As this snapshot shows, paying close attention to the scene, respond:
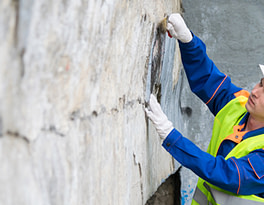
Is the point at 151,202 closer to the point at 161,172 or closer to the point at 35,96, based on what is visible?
the point at 161,172

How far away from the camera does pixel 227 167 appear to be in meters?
1.48

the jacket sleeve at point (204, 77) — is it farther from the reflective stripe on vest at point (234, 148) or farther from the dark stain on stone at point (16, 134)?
the dark stain on stone at point (16, 134)

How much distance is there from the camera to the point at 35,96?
2.29ft

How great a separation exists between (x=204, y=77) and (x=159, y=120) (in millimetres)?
485

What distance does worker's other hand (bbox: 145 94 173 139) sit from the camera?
1579 millimetres

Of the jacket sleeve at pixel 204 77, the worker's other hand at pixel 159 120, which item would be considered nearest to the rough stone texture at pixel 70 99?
the worker's other hand at pixel 159 120

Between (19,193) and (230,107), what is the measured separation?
4.71 feet

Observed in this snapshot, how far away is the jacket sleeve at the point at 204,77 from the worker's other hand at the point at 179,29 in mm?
45

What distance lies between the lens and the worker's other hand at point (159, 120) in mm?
1579

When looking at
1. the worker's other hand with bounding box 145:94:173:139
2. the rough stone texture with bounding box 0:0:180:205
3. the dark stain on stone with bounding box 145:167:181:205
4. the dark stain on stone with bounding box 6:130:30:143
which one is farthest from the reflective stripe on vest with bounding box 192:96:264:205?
the dark stain on stone with bounding box 6:130:30:143

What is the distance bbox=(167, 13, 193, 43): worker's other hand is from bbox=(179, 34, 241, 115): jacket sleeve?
0.05 metres

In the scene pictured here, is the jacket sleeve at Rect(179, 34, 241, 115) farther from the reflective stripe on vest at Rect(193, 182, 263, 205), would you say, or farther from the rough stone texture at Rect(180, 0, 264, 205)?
the rough stone texture at Rect(180, 0, 264, 205)

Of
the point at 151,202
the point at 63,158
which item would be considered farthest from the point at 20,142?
the point at 151,202

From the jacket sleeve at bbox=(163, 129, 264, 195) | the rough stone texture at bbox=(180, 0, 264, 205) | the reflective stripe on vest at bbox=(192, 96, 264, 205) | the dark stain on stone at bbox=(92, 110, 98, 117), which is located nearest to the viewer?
the dark stain on stone at bbox=(92, 110, 98, 117)
